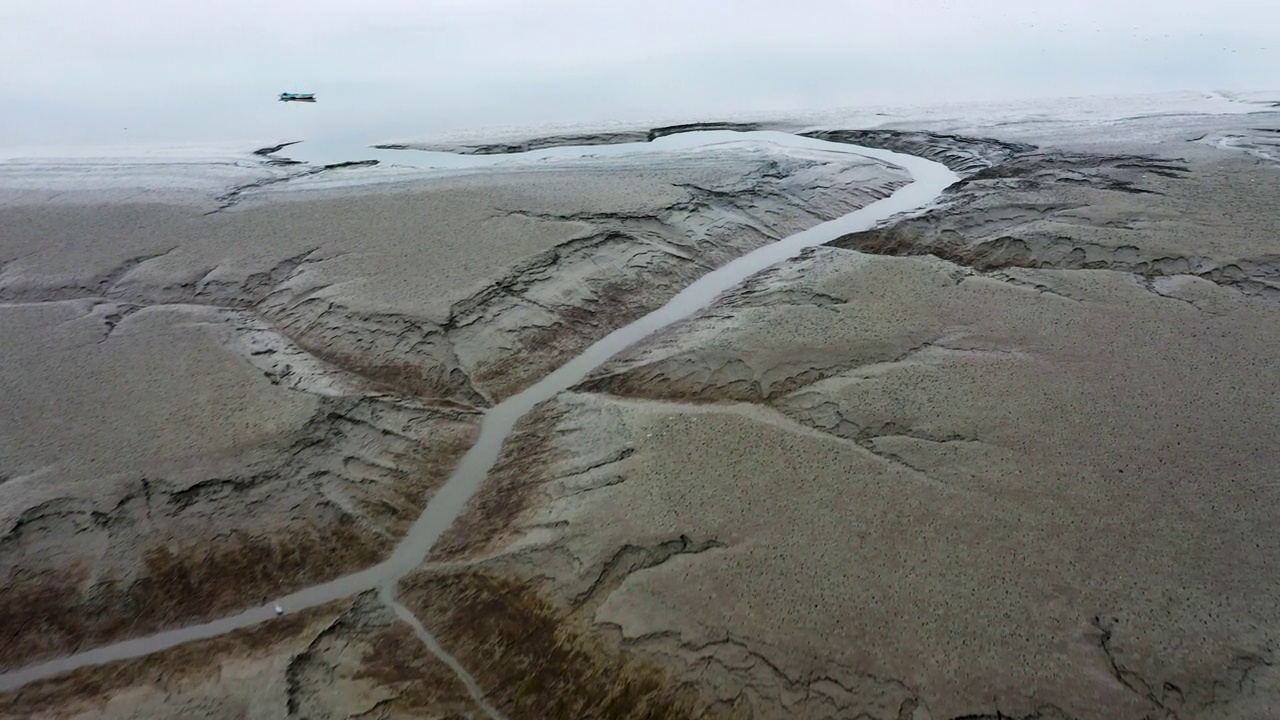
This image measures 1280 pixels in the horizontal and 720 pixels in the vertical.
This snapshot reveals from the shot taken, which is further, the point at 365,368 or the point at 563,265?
the point at 563,265

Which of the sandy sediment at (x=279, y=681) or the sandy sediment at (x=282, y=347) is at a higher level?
the sandy sediment at (x=282, y=347)

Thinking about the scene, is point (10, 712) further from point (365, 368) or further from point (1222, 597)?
point (1222, 597)

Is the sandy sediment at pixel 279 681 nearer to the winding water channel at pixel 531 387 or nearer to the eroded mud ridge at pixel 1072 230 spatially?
the winding water channel at pixel 531 387

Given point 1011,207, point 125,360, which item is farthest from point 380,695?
point 1011,207

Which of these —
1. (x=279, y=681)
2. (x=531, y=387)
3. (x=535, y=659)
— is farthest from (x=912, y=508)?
(x=279, y=681)

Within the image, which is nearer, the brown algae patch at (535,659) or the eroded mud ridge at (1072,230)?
the brown algae patch at (535,659)

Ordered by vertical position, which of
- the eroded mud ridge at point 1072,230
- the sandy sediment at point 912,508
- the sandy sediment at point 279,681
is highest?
the eroded mud ridge at point 1072,230

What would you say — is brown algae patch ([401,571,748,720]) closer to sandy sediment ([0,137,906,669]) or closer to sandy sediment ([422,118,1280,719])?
sandy sediment ([422,118,1280,719])

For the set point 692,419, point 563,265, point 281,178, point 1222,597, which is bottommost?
point 1222,597

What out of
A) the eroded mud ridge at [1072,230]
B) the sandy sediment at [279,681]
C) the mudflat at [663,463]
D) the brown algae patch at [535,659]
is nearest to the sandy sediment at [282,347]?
the mudflat at [663,463]
